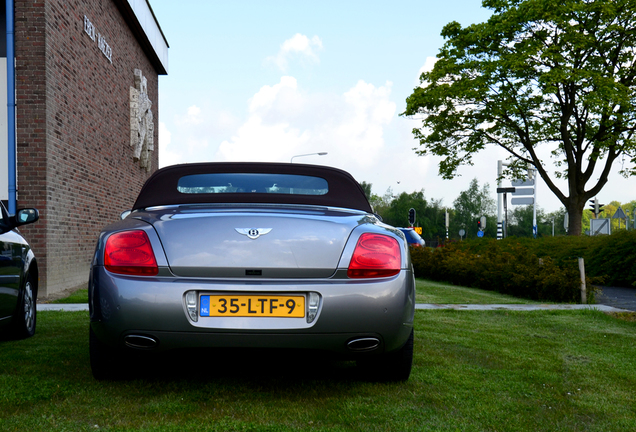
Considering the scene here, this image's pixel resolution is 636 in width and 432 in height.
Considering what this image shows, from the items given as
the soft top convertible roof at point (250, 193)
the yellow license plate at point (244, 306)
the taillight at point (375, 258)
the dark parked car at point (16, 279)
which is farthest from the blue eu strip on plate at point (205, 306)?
the dark parked car at point (16, 279)

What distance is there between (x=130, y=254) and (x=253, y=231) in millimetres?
686

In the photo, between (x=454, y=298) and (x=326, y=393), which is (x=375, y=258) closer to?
(x=326, y=393)

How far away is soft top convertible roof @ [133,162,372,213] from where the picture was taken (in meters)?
4.22

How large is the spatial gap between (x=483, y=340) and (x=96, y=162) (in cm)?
1018

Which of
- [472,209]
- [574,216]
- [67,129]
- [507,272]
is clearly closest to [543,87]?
[574,216]

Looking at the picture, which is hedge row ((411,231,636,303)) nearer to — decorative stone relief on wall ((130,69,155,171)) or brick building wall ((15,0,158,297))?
brick building wall ((15,0,158,297))

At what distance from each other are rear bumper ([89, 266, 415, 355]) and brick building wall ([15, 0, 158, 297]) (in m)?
7.53

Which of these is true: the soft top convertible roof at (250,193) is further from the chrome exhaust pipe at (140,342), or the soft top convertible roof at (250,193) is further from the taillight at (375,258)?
the chrome exhaust pipe at (140,342)

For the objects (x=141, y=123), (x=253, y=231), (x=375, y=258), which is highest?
(x=141, y=123)

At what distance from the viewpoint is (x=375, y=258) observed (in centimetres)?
351

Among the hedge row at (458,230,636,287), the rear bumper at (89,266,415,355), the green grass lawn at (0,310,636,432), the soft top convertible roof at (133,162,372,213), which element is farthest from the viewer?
the hedge row at (458,230,636,287)

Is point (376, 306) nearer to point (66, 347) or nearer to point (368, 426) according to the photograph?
point (368, 426)

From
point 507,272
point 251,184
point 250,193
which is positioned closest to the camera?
point 250,193

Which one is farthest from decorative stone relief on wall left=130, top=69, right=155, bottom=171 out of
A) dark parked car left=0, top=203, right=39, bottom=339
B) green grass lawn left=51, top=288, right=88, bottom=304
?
dark parked car left=0, top=203, right=39, bottom=339
